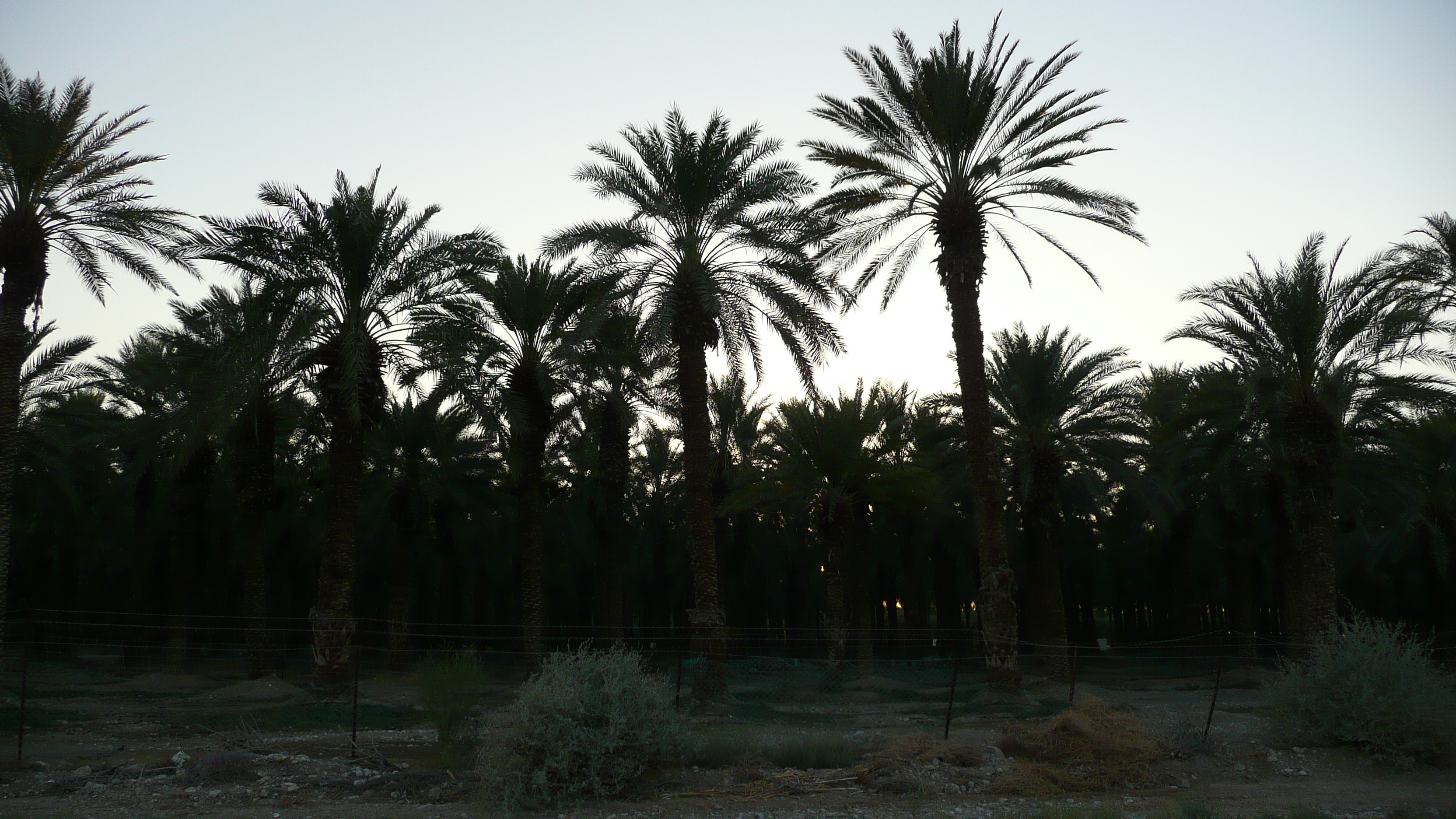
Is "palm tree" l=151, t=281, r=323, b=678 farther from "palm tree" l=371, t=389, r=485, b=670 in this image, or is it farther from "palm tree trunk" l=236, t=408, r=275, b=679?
"palm tree" l=371, t=389, r=485, b=670

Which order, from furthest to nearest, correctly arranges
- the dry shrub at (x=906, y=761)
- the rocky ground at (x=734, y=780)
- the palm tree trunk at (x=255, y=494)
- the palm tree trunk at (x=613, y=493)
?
the palm tree trunk at (x=613, y=493)
the palm tree trunk at (x=255, y=494)
the dry shrub at (x=906, y=761)
the rocky ground at (x=734, y=780)

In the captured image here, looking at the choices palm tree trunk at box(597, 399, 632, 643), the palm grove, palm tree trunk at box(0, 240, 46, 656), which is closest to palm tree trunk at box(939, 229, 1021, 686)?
the palm grove

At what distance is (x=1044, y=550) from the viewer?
27469mm

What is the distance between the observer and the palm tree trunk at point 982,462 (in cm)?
2014

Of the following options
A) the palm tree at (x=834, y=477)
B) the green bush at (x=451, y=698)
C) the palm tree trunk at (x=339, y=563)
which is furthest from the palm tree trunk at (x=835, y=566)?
the green bush at (x=451, y=698)

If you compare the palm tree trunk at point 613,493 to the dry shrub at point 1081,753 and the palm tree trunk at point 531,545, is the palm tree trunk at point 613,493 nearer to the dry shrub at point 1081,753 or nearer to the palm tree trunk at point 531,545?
the palm tree trunk at point 531,545

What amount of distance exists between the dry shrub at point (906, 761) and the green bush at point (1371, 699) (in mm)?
4461

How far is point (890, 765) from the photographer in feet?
36.6

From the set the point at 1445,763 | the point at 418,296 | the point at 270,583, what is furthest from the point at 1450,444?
the point at 270,583

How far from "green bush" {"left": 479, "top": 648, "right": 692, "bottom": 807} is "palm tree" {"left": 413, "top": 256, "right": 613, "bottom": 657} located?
1239 centimetres

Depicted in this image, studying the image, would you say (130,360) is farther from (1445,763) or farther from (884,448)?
(1445,763)

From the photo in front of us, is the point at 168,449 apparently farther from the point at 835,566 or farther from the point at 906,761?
the point at 906,761

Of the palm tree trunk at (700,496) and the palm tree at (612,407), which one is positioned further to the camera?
the palm tree at (612,407)

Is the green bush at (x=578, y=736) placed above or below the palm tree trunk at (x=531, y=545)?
below
